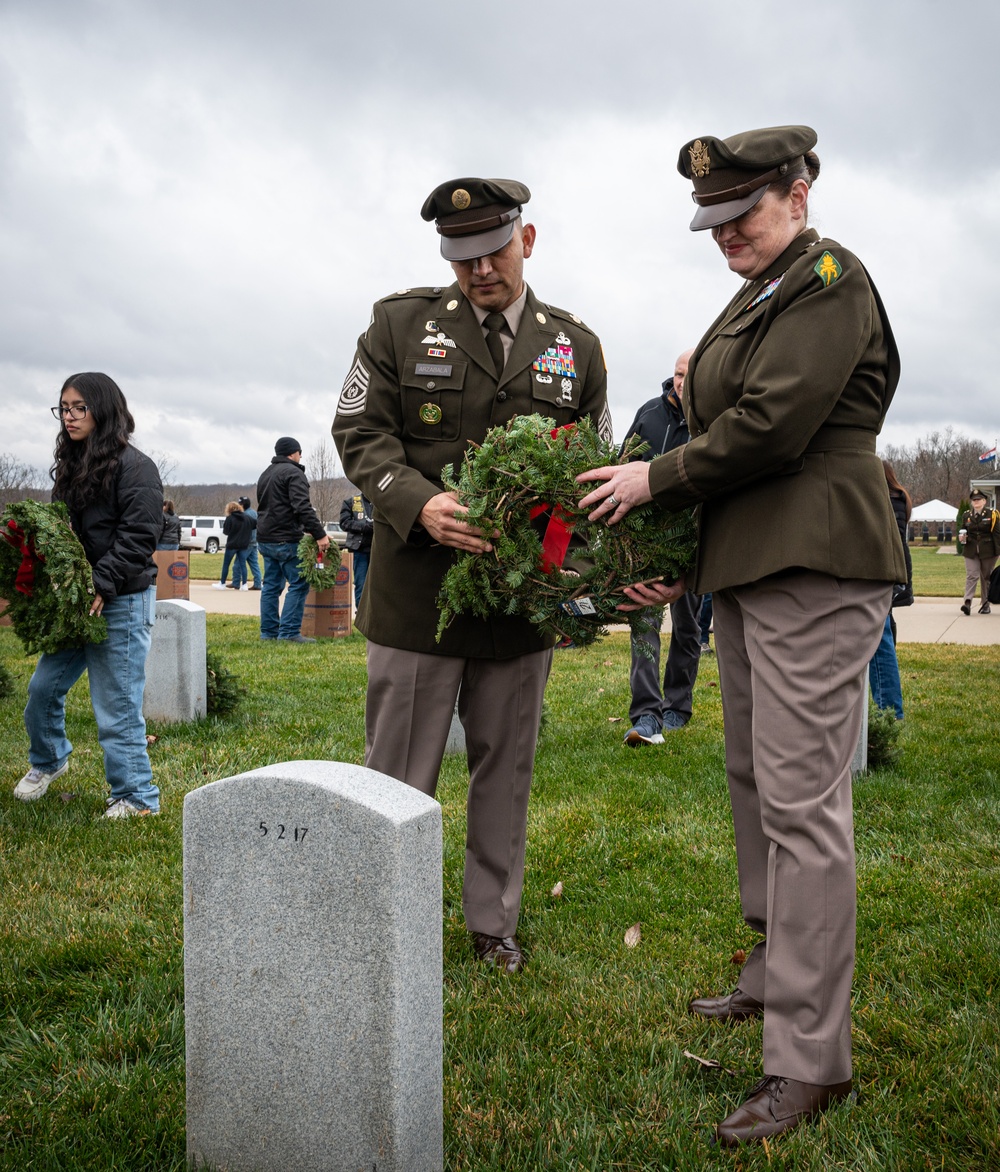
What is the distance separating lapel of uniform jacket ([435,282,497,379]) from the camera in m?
3.52

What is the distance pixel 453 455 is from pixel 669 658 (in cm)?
416

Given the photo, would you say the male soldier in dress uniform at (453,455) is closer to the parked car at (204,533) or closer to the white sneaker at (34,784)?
the white sneaker at (34,784)

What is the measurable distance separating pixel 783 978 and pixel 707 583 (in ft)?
3.56

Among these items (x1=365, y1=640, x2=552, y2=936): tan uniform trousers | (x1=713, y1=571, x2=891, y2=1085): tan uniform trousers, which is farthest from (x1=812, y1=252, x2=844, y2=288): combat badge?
(x1=365, y1=640, x2=552, y2=936): tan uniform trousers

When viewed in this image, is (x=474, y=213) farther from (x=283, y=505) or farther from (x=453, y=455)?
(x=283, y=505)

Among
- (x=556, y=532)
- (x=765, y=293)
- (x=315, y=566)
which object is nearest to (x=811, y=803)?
(x=556, y=532)

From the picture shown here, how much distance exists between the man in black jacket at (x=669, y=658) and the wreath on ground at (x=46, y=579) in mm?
3511

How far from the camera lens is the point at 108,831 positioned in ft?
16.3

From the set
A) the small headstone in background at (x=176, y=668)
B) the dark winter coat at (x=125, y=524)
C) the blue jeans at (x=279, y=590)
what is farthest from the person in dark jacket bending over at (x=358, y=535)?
the dark winter coat at (x=125, y=524)

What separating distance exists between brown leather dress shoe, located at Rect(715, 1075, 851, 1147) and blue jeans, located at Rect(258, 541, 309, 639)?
1022 centimetres

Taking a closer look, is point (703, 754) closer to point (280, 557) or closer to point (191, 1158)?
point (191, 1158)

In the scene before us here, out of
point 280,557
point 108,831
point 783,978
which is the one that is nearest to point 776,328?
point 783,978

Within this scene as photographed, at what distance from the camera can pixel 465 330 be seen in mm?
3531

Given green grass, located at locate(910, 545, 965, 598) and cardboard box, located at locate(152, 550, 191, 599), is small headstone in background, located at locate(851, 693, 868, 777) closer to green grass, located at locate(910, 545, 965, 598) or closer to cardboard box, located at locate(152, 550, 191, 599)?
cardboard box, located at locate(152, 550, 191, 599)
